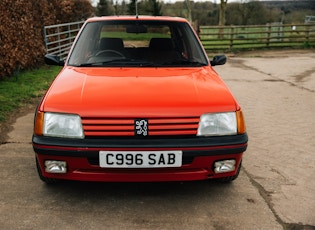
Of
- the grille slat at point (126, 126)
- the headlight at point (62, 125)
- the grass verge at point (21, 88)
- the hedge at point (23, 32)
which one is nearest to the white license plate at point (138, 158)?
the grille slat at point (126, 126)

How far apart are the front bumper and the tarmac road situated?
0.30 meters

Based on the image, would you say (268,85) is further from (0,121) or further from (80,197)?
(80,197)

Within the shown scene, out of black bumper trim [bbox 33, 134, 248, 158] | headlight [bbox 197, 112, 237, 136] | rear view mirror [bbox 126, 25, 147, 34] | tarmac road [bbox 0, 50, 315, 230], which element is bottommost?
tarmac road [bbox 0, 50, 315, 230]

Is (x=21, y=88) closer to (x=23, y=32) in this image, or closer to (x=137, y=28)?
(x=23, y=32)

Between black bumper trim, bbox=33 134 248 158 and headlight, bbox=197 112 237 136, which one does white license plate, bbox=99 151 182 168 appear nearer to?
black bumper trim, bbox=33 134 248 158

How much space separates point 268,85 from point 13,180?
721 cm

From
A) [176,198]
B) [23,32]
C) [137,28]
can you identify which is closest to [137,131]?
[176,198]

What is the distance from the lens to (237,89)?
8633 mm

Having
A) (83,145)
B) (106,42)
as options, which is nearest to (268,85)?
(106,42)

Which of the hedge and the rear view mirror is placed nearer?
the rear view mirror

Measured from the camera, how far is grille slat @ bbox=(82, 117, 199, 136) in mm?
2738

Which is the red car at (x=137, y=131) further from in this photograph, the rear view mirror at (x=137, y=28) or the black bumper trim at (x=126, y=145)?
the rear view mirror at (x=137, y=28)

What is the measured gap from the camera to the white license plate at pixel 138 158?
2.71m

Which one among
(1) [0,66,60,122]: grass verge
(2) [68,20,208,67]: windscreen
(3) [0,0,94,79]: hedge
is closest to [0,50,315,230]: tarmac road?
(2) [68,20,208,67]: windscreen
